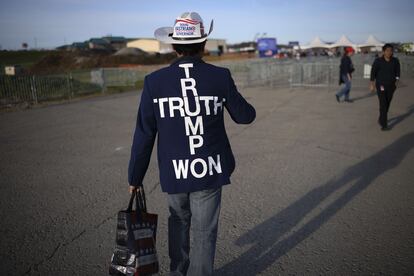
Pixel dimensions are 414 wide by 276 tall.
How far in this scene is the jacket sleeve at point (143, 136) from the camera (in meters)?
2.27

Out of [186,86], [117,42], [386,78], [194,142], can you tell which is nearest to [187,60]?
[186,86]

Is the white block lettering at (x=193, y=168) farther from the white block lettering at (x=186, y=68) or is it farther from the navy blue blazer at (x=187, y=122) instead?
the white block lettering at (x=186, y=68)

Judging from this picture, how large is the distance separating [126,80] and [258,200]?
18.2 metres

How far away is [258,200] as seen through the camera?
4520mm

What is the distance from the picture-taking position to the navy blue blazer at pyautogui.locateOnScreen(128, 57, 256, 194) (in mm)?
2217

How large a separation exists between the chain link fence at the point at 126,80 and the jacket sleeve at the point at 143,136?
13857 mm

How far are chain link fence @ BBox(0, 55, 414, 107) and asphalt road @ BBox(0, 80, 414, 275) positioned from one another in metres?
6.42

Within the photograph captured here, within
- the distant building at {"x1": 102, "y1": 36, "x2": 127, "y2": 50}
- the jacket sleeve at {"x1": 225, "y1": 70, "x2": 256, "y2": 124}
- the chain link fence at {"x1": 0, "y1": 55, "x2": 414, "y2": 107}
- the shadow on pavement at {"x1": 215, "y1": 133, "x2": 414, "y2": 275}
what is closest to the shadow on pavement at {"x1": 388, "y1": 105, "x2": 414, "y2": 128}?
the shadow on pavement at {"x1": 215, "y1": 133, "x2": 414, "y2": 275}

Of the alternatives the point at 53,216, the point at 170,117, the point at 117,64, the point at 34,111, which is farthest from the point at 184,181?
the point at 117,64

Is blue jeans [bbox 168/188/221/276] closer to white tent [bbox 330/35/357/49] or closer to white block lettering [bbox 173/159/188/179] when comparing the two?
white block lettering [bbox 173/159/188/179]

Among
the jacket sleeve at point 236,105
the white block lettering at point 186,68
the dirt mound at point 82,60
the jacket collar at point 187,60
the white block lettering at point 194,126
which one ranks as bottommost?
the white block lettering at point 194,126

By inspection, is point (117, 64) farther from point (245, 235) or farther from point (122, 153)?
point (245, 235)

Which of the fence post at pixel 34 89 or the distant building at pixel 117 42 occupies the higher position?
the distant building at pixel 117 42

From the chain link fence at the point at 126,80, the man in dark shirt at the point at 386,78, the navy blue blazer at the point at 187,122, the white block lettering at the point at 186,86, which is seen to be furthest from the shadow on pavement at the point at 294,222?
the chain link fence at the point at 126,80
